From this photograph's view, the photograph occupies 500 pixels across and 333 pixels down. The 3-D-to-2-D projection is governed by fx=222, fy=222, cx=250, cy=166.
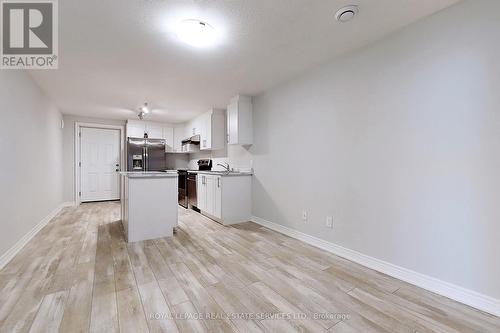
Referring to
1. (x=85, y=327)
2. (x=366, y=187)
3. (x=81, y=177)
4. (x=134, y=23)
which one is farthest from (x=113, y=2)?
(x=81, y=177)

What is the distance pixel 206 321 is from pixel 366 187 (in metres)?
1.95

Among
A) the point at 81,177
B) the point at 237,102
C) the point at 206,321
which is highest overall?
the point at 237,102

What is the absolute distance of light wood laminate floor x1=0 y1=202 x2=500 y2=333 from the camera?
4.80ft

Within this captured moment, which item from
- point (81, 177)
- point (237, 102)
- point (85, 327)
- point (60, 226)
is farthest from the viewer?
point (81, 177)

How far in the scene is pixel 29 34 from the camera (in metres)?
2.13

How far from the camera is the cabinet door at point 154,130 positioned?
6.08 metres

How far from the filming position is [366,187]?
237 centimetres

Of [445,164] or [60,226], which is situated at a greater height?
[445,164]

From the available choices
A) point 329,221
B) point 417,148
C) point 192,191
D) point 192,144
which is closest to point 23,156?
point 192,191

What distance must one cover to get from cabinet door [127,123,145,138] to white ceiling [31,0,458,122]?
1.87m

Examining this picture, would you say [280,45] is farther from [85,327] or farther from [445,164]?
[85,327]

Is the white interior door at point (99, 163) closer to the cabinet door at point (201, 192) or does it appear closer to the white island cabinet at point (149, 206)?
the cabinet door at point (201, 192)

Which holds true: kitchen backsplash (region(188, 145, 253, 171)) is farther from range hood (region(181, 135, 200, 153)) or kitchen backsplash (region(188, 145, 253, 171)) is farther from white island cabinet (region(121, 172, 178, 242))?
white island cabinet (region(121, 172, 178, 242))

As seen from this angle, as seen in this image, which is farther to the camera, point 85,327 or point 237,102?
point 237,102
